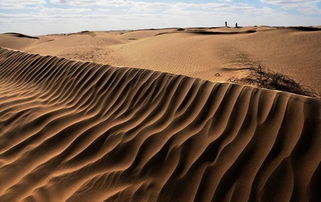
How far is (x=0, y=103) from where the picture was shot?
4.09 m

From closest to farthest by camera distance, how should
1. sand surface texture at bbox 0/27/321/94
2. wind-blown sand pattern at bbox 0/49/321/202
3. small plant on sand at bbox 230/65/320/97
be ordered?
wind-blown sand pattern at bbox 0/49/321/202 < small plant on sand at bbox 230/65/320/97 < sand surface texture at bbox 0/27/321/94

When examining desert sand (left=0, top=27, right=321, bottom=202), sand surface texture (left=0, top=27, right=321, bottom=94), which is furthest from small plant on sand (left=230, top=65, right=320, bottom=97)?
desert sand (left=0, top=27, right=321, bottom=202)

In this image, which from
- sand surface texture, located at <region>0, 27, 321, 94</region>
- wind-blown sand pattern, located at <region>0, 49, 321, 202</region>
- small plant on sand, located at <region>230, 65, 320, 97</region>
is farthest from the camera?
sand surface texture, located at <region>0, 27, 321, 94</region>

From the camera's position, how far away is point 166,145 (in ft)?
9.00

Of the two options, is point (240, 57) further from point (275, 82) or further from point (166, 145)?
point (166, 145)

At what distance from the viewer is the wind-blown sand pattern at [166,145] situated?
2.29 meters

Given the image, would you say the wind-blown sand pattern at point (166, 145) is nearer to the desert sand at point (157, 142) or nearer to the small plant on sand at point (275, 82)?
the desert sand at point (157, 142)

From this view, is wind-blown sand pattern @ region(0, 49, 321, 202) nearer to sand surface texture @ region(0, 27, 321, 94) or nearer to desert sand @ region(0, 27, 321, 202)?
desert sand @ region(0, 27, 321, 202)

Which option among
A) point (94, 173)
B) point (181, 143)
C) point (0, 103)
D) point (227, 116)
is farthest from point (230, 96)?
point (0, 103)

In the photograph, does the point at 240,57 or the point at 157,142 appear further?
the point at 240,57

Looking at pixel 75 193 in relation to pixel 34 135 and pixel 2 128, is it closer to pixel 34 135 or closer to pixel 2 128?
pixel 34 135

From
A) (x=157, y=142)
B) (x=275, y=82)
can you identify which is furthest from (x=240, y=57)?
(x=157, y=142)

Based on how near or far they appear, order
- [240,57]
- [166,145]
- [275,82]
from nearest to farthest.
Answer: [166,145]
[275,82]
[240,57]

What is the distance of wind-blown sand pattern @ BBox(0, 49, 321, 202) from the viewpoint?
7.52 feet
